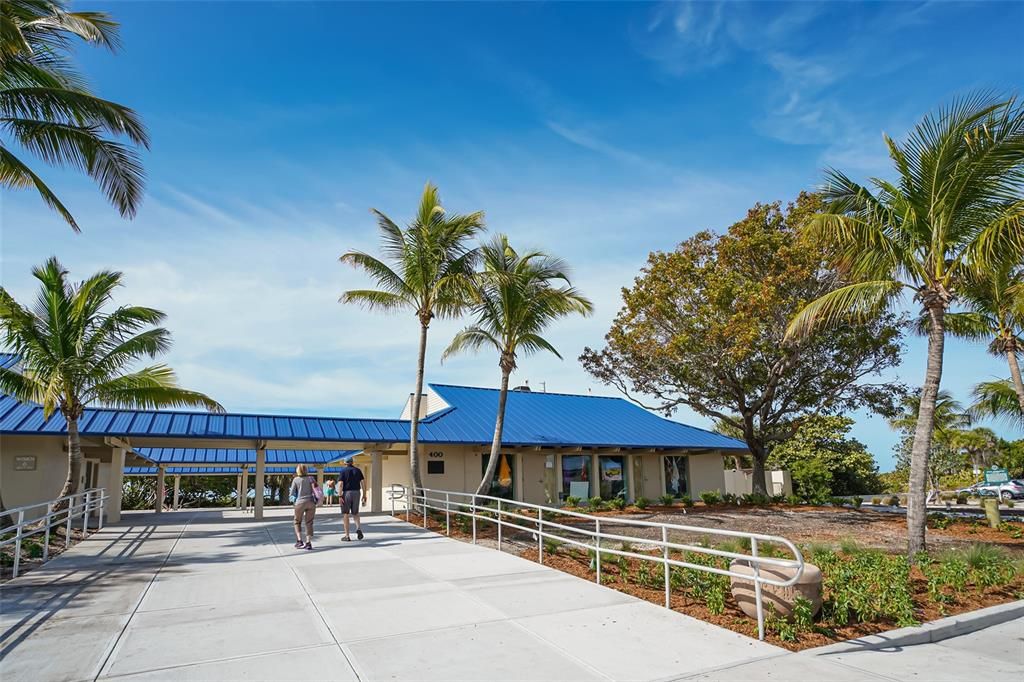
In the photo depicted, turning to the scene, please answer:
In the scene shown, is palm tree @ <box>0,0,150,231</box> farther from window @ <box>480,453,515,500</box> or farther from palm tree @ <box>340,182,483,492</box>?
window @ <box>480,453,515,500</box>

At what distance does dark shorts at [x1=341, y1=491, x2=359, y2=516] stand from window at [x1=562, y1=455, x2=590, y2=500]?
12848mm

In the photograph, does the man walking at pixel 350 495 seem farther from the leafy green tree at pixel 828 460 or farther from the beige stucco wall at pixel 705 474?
the leafy green tree at pixel 828 460

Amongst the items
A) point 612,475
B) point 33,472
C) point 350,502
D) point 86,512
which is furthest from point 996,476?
point 33,472

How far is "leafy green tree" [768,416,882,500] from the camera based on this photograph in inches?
1308

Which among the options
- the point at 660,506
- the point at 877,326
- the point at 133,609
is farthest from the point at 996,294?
the point at 133,609

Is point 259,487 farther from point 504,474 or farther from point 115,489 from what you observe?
point 504,474

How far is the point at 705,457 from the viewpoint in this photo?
29.8 meters

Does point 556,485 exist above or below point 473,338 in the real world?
below

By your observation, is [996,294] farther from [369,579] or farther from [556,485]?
[369,579]

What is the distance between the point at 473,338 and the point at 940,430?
40.1 m

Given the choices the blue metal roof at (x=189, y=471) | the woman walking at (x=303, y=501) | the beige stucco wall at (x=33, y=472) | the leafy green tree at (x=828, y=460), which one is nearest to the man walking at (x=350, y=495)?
the woman walking at (x=303, y=501)

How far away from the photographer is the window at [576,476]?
25.4 meters

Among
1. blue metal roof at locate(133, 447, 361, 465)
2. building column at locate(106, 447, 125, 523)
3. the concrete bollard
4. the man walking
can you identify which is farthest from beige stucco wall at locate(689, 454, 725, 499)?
building column at locate(106, 447, 125, 523)

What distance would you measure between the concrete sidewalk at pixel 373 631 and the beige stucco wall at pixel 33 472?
9.18m
